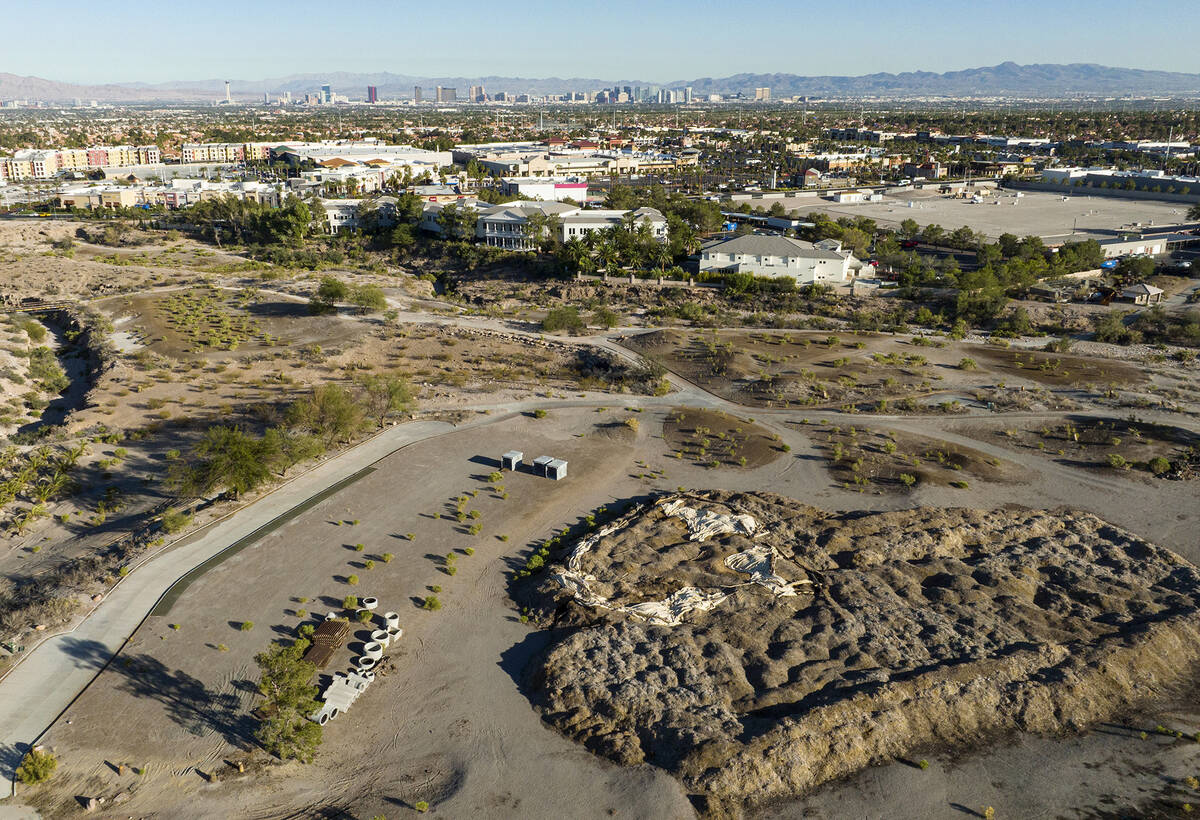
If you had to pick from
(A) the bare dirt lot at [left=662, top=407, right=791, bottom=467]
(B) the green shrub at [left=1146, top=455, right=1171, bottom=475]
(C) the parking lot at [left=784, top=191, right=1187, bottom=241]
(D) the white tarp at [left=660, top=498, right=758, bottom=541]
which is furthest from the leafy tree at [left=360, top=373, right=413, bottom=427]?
(C) the parking lot at [left=784, top=191, right=1187, bottom=241]

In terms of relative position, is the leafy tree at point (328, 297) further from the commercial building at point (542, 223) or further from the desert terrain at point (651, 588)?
the commercial building at point (542, 223)

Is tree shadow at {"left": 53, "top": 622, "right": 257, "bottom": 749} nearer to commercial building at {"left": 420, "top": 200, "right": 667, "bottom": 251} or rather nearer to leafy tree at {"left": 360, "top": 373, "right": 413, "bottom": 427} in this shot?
leafy tree at {"left": 360, "top": 373, "right": 413, "bottom": 427}

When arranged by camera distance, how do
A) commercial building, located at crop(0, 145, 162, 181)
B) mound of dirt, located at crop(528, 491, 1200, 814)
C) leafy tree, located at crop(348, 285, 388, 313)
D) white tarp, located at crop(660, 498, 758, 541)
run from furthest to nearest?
commercial building, located at crop(0, 145, 162, 181) < leafy tree, located at crop(348, 285, 388, 313) < white tarp, located at crop(660, 498, 758, 541) < mound of dirt, located at crop(528, 491, 1200, 814)

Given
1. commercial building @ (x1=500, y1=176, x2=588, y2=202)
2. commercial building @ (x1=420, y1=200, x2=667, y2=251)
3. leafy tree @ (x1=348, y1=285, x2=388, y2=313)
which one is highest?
commercial building @ (x1=500, y1=176, x2=588, y2=202)

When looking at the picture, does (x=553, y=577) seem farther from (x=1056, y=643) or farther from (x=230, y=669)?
(x=1056, y=643)

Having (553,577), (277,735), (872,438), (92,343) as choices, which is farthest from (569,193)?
(277,735)

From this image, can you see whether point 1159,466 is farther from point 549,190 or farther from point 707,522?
point 549,190

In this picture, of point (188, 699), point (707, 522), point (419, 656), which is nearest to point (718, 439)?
point (707, 522)
